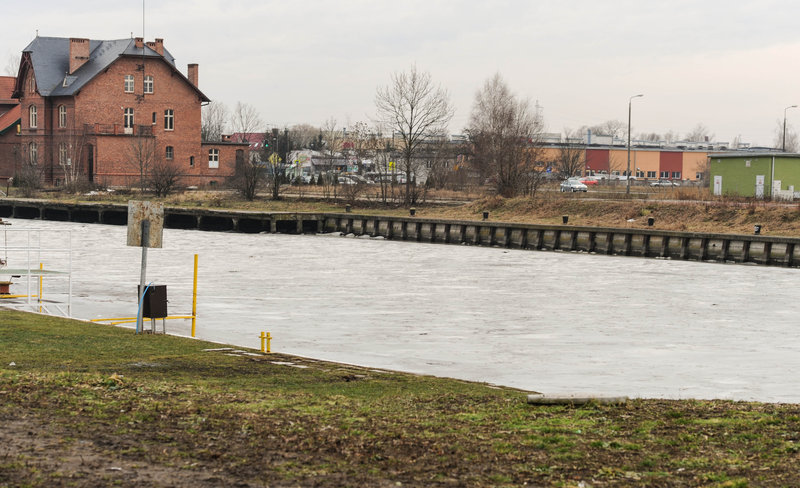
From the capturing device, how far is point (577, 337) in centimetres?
2009

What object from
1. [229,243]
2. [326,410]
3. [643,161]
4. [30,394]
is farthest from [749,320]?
[643,161]

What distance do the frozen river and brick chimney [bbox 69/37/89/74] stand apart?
148ft

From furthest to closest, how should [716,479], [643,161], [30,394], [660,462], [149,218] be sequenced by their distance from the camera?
1. [643,161]
2. [149,218]
3. [30,394]
4. [660,462]
5. [716,479]

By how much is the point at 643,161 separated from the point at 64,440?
457ft

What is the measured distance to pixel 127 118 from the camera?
266 feet

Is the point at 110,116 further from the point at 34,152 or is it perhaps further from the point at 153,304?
the point at 153,304

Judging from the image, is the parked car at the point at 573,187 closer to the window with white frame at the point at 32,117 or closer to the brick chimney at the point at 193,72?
the brick chimney at the point at 193,72

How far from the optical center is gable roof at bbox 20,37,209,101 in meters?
81.1

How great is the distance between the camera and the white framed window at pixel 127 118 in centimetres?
8081

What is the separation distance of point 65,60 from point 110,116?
903cm

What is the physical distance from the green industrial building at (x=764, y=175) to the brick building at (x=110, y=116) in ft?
136

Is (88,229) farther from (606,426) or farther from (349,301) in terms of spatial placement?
(606,426)

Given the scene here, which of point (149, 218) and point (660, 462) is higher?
point (149, 218)

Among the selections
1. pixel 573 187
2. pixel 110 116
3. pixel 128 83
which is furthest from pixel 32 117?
pixel 573 187
